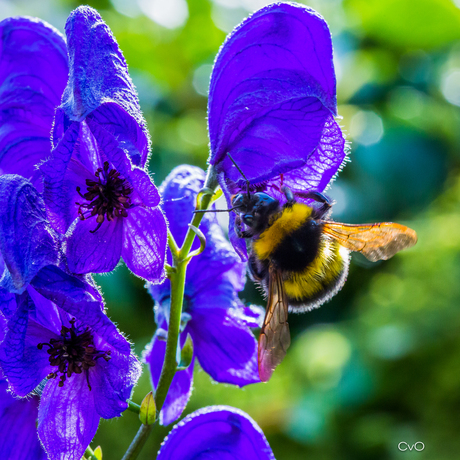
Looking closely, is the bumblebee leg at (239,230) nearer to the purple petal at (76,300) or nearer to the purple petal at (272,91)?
the purple petal at (272,91)

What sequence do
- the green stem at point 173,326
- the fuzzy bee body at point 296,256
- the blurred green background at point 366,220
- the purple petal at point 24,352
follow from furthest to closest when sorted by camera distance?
the blurred green background at point 366,220 → the fuzzy bee body at point 296,256 → the green stem at point 173,326 → the purple petal at point 24,352

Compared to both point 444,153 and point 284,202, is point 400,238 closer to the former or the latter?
point 284,202

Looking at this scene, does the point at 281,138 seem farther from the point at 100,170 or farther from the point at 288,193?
the point at 100,170

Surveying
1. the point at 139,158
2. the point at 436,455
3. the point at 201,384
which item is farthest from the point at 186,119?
the point at 139,158
